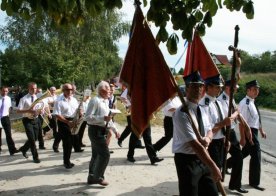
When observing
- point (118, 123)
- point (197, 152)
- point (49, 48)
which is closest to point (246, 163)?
point (197, 152)

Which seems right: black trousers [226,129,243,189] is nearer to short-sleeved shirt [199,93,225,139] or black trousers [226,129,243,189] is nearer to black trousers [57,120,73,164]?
short-sleeved shirt [199,93,225,139]

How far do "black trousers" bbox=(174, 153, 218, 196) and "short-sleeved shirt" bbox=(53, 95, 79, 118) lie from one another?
18.0 feet

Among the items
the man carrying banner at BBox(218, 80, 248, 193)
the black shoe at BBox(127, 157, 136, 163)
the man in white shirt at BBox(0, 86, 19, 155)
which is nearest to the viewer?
the man carrying banner at BBox(218, 80, 248, 193)

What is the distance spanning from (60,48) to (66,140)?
51.6 ft

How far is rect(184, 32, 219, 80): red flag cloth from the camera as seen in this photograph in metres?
6.51

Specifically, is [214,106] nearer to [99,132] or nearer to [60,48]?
[99,132]

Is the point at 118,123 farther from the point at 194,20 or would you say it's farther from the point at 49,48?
the point at 194,20

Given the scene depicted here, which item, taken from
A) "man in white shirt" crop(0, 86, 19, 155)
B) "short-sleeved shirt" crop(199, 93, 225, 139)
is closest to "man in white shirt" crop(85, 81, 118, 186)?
"short-sleeved shirt" crop(199, 93, 225, 139)

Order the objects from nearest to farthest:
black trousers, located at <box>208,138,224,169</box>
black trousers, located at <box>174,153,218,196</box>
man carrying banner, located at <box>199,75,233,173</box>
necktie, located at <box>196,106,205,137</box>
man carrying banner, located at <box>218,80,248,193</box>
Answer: black trousers, located at <box>174,153,218,196</box>, necktie, located at <box>196,106,205,137</box>, man carrying banner, located at <box>199,75,233,173</box>, black trousers, located at <box>208,138,224,169</box>, man carrying banner, located at <box>218,80,248,193</box>

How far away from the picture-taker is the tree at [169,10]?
5094mm

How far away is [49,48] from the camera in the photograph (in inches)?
921

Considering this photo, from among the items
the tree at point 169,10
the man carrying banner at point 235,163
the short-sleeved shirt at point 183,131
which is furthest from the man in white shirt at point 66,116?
the short-sleeved shirt at point 183,131

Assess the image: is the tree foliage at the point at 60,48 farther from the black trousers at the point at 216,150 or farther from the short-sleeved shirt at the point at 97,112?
the black trousers at the point at 216,150

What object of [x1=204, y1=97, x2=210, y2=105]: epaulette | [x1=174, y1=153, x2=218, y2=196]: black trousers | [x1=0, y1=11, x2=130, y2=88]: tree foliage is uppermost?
[x1=0, y1=11, x2=130, y2=88]: tree foliage
